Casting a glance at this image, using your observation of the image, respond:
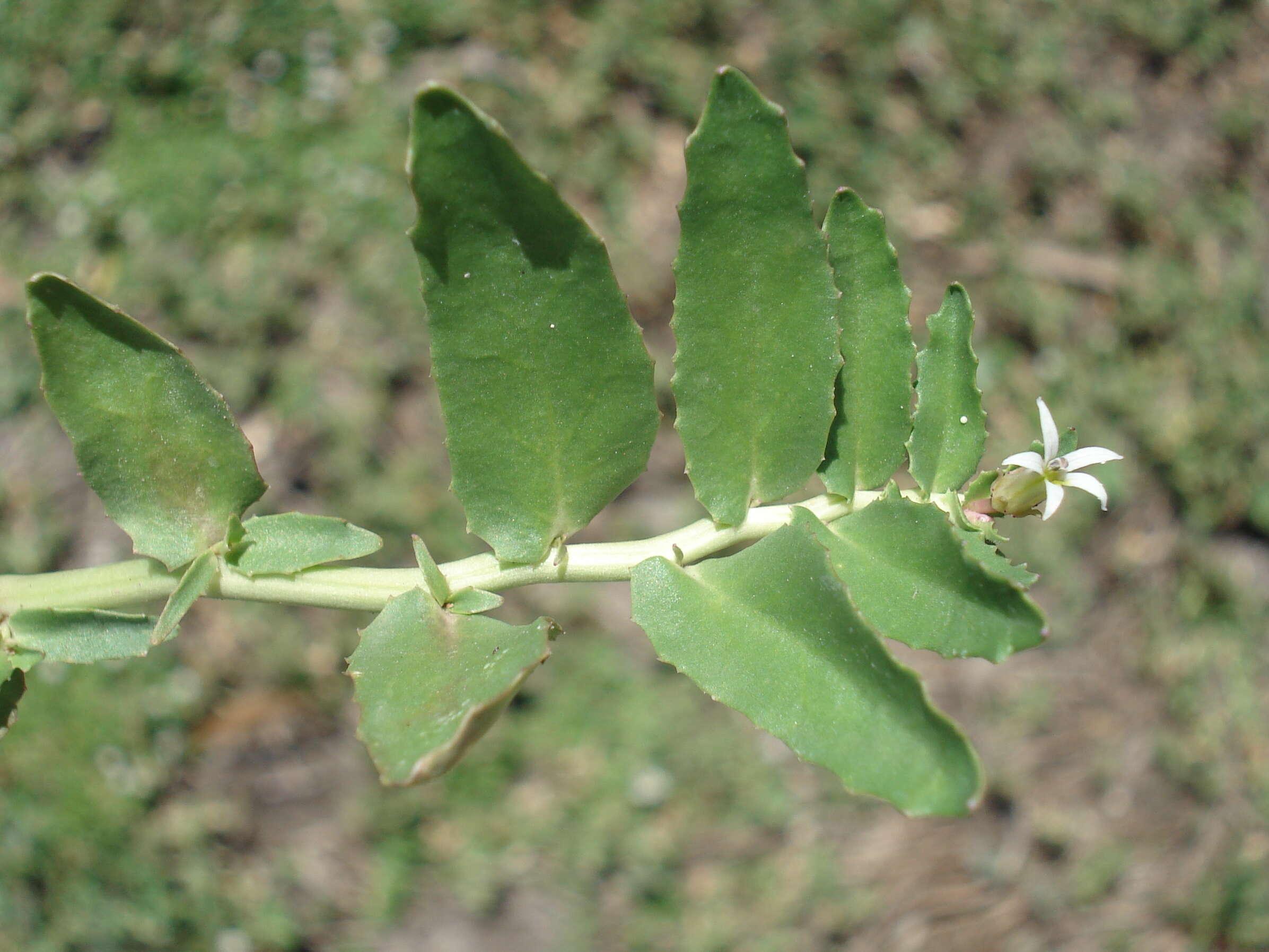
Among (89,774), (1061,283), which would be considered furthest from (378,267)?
(1061,283)

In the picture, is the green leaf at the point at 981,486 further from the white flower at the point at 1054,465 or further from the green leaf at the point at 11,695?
the green leaf at the point at 11,695

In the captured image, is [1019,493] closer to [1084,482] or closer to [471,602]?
[1084,482]

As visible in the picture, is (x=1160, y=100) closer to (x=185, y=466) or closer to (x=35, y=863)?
→ (x=185, y=466)

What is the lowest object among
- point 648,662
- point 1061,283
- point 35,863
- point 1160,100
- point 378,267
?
point 35,863

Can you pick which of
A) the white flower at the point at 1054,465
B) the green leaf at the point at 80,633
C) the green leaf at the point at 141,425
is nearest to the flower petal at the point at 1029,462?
the white flower at the point at 1054,465

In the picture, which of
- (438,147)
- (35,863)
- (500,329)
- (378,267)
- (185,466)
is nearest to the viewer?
(438,147)

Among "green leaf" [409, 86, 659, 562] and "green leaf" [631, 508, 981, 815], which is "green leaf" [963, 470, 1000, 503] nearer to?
"green leaf" [631, 508, 981, 815]

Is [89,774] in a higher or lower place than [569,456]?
lower

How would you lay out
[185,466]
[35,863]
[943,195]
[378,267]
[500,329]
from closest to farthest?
[500,329], [185,466], [35,863], [378,267], [943,195]
